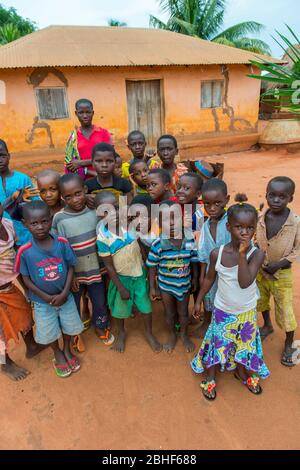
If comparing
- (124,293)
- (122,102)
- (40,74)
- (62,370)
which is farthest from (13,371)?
(122,102)

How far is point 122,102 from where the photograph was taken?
8.78 meters

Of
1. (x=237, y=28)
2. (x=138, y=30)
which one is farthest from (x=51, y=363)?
(x=237, y=28)

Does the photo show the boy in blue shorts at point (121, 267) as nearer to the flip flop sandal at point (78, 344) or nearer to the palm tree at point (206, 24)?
the flip flop sandal at point (78, 344)

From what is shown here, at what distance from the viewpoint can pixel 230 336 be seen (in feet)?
6.31

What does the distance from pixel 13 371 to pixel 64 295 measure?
775 millimetres

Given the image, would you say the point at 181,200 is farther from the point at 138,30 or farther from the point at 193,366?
the point at 138,30

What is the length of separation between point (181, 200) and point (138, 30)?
1028 centimetres

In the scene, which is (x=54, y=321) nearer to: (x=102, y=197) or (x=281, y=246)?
(x=102, y=197)

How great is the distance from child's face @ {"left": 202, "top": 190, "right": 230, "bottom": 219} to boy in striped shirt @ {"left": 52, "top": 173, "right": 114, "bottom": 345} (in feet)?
2.65

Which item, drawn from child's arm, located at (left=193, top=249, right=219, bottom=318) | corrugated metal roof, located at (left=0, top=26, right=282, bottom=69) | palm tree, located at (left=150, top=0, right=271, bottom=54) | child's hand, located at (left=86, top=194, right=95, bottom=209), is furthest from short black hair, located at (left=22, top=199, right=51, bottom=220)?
palm tree, located at (left=150, top=0, right=271, bottom=54)

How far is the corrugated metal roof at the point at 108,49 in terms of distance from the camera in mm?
7512

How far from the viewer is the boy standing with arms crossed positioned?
6.59 ft

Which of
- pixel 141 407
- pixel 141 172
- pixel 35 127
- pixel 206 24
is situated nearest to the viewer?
pixel 141 407

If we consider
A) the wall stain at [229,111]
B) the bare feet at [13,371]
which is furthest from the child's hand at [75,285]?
the wall stain at [229,111]
